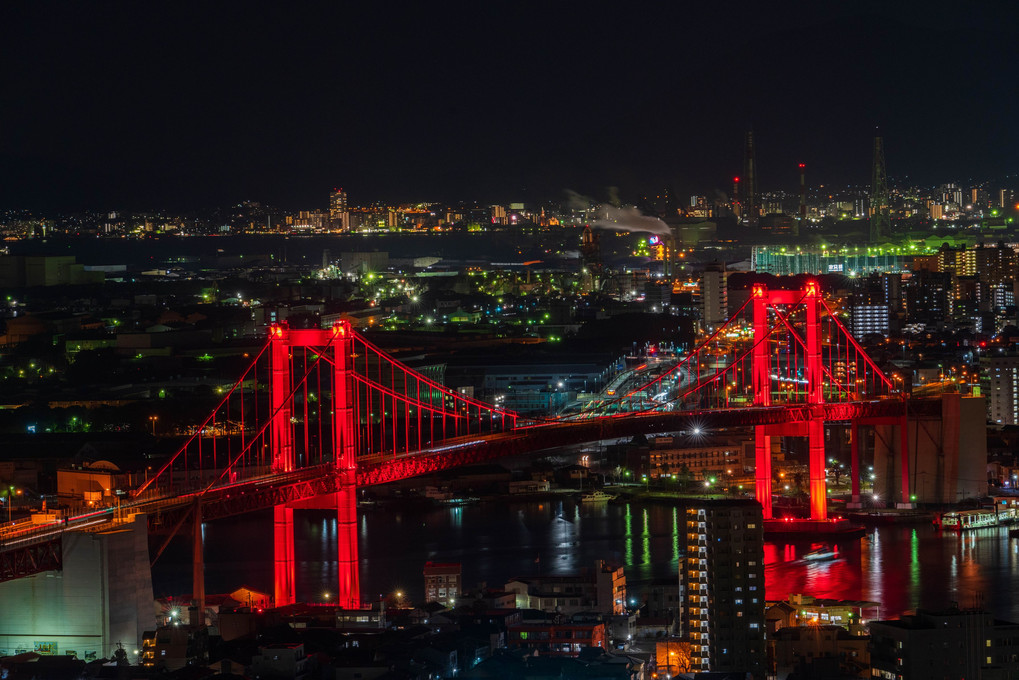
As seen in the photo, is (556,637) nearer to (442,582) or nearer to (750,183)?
(442,582)

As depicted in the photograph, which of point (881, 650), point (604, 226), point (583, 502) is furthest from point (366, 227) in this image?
point (881, 650)

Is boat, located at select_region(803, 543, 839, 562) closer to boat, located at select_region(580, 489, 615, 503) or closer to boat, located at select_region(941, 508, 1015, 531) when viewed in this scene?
boat, located at select_region(941, 508, 1015, 531)

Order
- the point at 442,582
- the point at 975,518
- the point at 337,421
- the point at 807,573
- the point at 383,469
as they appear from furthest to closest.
Answer: the point at 975,518 < the point at 807,573 < the point at 383,469 < the point at 337,421 < the point at 442,582

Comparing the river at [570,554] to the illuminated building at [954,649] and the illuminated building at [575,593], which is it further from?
the illuminated building at [954,649]

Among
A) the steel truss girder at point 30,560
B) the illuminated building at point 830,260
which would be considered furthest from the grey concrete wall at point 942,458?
the illuminated building at point 830,260

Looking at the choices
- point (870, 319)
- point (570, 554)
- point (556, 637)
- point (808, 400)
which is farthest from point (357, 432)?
point (870, 319)

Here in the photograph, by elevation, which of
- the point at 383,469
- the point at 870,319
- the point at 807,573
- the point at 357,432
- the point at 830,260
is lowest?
the point at 807,573

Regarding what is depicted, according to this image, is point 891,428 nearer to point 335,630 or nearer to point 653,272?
point 335,630
